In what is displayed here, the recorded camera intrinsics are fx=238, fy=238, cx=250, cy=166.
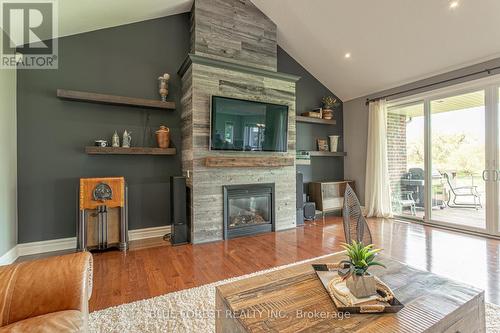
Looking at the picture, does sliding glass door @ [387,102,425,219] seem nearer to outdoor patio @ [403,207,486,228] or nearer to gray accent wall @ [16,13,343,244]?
outdoor patio @ [403,207,486,228]

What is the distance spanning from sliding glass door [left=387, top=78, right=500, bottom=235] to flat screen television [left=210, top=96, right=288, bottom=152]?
253cm

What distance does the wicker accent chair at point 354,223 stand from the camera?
1701mm

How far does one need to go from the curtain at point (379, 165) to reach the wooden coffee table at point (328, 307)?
11.9ft

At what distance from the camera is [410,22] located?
11.1ft

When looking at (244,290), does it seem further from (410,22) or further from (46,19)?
(410,22)

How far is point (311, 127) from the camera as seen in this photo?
5285mm

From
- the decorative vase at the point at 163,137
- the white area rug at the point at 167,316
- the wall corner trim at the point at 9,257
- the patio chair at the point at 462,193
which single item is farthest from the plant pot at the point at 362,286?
the patio chair at the point at 462,193

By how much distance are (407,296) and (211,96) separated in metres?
3.05

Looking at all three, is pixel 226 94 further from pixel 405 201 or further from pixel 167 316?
pixel 405 201

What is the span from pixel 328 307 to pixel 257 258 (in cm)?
174

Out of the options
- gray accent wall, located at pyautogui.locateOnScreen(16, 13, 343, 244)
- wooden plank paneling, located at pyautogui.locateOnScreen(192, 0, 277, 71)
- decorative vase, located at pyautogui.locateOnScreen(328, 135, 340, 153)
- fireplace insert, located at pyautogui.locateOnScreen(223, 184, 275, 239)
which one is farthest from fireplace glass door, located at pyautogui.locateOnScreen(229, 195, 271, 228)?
decorative vase, located at pyautogui.locateOnScreen(328, 135, 340, 153)

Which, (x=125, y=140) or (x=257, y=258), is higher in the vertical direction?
(x=125, y=140)

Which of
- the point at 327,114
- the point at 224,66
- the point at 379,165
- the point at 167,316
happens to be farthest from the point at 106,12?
the point at 379,165

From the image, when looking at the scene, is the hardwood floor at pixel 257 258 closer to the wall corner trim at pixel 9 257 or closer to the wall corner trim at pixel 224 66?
the wall corner trim at pixel 9 257
